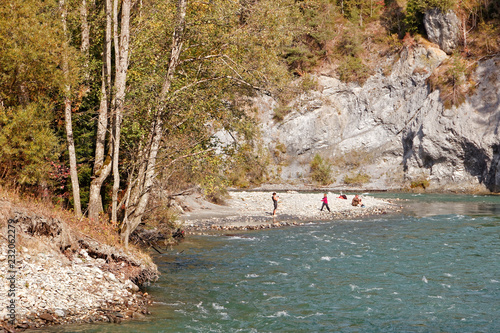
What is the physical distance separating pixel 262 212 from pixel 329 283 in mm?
21076

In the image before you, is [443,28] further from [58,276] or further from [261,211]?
[58,276]

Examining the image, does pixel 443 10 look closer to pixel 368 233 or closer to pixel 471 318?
pixel 368 233

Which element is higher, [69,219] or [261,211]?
[69,219]

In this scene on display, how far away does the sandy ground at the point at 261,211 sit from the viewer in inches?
1294

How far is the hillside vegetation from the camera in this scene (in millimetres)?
16344

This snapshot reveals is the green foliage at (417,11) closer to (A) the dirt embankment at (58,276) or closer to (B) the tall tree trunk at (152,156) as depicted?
(B) the tall tree trunk at (152,156)

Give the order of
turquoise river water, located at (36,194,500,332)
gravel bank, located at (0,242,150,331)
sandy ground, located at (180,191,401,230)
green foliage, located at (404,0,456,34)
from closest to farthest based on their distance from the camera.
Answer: gravel bank, located at (0,242,150,331) → turquoise river water, located at (36,194,500,332) → sandy ground, located at (180,191,401,230) → green foliage, located at (404,0,456,34)

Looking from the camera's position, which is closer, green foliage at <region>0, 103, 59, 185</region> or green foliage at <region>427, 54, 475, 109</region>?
green foliage at <region>0, 103, 59, 185</region>

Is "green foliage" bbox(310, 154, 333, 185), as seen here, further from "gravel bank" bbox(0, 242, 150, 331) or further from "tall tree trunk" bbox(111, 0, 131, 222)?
"gravel bank" bbox(0, 242, 150, 331)

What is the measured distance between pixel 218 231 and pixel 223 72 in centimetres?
1451

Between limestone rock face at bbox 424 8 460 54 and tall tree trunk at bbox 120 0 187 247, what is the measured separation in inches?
2561

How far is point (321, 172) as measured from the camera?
70.8 metres

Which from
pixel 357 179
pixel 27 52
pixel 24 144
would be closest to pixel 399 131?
pixel 357 179

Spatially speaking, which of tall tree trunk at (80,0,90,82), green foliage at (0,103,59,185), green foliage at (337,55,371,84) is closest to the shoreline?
tall tree trunk at (80,0,90,82)
